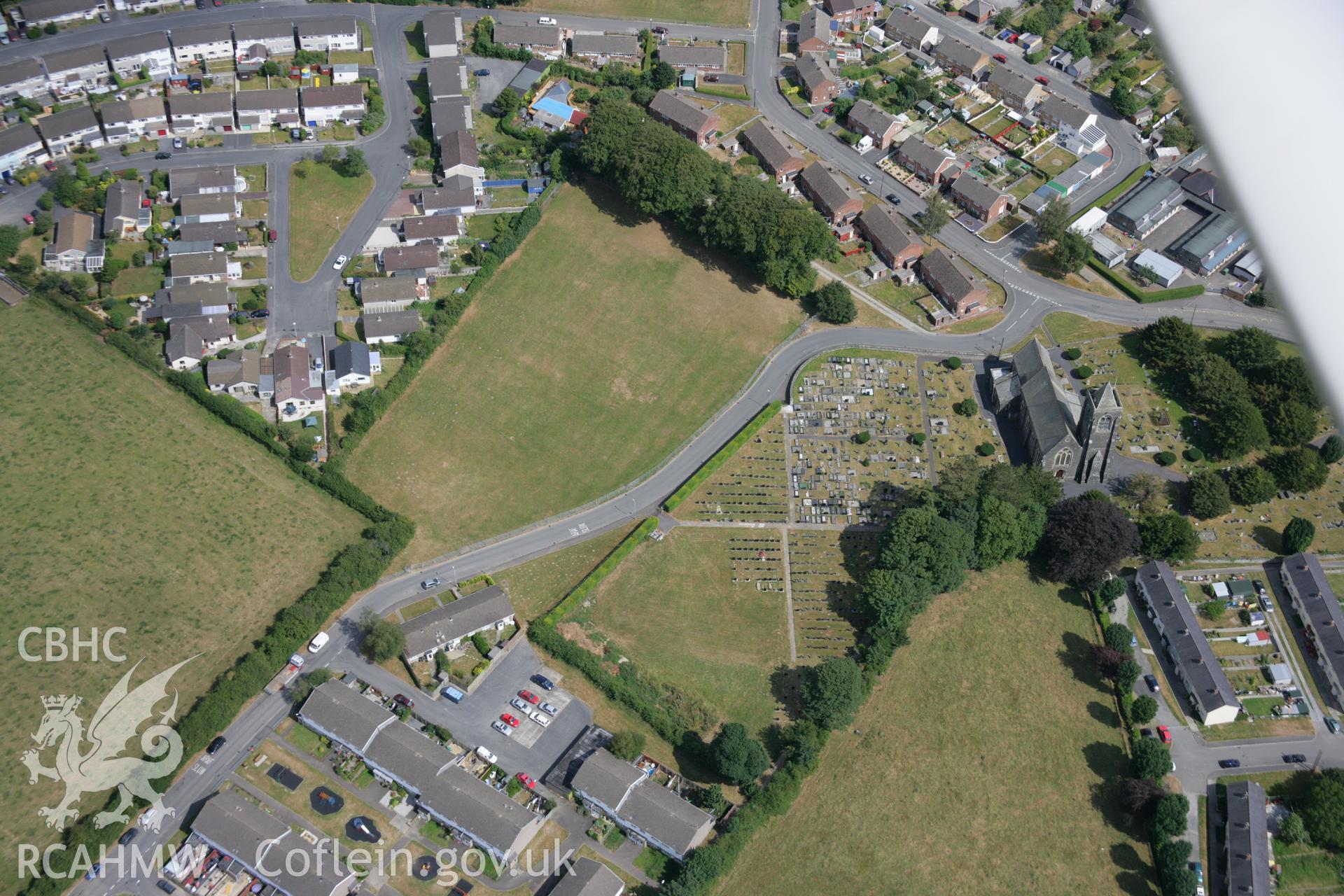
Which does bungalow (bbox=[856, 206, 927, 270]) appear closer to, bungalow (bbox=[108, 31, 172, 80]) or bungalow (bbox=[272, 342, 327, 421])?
bungalow (bbox=[272, 342, 327, 421])

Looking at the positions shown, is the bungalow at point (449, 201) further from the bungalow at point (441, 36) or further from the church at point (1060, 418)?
the church at point (1060, 418)

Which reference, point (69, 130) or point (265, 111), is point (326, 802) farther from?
point (69, 130)

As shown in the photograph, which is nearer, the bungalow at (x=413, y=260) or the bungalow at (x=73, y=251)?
the bungalow at (x=73, y=251)

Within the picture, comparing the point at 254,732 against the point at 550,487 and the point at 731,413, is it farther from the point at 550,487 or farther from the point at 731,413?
the point at 731,413

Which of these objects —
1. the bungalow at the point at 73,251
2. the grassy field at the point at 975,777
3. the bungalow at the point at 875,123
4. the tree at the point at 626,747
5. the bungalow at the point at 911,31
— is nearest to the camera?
the grassy field at the point at 975,777

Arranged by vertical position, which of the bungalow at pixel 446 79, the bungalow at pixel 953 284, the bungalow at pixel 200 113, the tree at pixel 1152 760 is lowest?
the tree at pixel 1152 760

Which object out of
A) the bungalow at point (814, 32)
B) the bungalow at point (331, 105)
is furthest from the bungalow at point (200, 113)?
the bungalow at point (814, 32)

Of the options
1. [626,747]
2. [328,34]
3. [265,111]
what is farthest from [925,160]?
[626,747]
